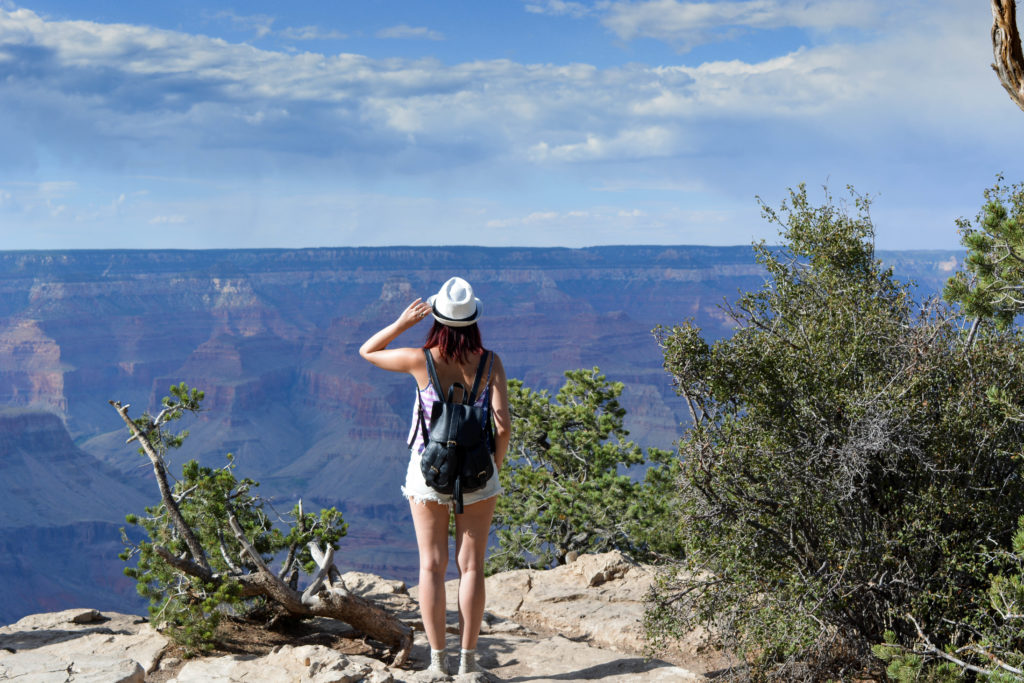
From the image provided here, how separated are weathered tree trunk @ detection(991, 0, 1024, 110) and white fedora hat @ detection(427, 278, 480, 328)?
3.42 meters

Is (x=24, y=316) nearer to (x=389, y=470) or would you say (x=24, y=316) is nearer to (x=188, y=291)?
(x=188, y=291)

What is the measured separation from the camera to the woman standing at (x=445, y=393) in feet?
17.2

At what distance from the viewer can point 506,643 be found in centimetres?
712

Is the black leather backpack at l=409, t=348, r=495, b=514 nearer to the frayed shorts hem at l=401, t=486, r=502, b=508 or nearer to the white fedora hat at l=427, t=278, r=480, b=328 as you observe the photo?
the frayed shorts hem at l=401, t=486, r=502, b=508

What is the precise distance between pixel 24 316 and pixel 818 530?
182 metres

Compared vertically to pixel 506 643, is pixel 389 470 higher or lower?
lower

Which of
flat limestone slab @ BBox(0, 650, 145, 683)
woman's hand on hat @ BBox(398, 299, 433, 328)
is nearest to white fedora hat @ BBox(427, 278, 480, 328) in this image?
woman's hand on hat @ BBox(398, 299, 433, 328)

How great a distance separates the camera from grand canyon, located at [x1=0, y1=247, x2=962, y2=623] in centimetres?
13262

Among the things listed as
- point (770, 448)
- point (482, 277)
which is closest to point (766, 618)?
point (770, 448)

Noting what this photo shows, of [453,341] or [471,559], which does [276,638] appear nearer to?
[471,559]

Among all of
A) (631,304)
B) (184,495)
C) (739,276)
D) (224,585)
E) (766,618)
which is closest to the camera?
(766,618)

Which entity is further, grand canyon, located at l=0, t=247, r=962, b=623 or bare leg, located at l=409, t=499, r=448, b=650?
grand canyon, located at l=0, t=247, r=962, b=623

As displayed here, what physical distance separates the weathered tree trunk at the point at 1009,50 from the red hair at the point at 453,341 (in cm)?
348

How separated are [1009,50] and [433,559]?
180 inches
